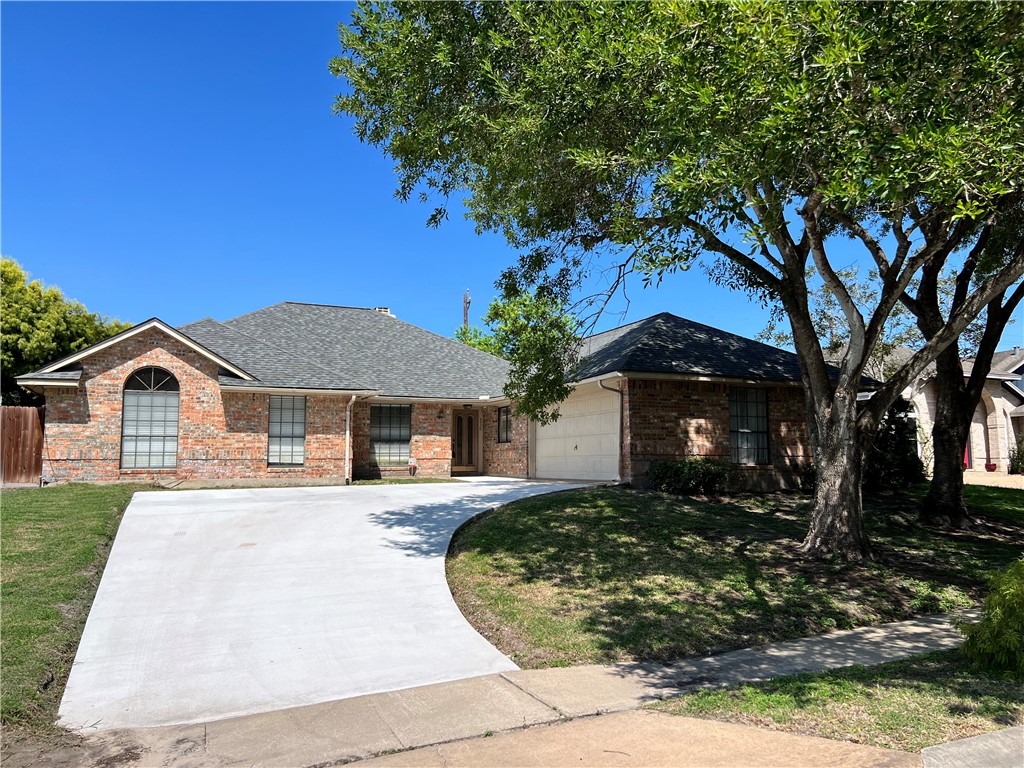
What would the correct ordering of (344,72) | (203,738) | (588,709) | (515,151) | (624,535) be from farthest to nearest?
(624,535) → (344,72) → (515,151) → (588,709) → (203,738)

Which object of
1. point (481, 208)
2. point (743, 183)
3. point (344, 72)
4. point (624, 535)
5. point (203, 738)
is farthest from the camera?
point (481, 208)

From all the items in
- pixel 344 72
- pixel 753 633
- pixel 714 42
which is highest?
pixel 344 72

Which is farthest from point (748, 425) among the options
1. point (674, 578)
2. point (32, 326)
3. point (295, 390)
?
point (32, 326)

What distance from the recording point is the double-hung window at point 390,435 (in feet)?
70.5

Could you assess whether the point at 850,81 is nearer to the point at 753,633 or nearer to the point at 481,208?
the point at 753,633

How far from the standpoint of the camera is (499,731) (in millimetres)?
4641

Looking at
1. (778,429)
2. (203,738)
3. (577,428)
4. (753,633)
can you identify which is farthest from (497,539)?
(778,429)

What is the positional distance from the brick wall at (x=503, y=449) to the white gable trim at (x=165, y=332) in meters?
8.07

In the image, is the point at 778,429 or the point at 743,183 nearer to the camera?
the point at 743,183

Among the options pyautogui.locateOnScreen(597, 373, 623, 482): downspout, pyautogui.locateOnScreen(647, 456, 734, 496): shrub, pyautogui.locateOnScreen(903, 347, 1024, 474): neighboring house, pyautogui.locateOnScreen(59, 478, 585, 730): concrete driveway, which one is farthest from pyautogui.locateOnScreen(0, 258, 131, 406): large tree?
pyautogui.locateOnScreen(903, 347, 1024, 474): neighboring house

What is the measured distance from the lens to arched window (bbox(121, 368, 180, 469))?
59.0 ft

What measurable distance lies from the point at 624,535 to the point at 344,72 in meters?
7.87

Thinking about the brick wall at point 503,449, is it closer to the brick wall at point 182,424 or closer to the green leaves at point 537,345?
the brick wall at point 182,424

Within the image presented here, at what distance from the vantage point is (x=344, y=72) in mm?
9734
